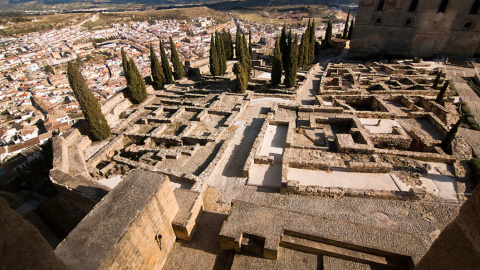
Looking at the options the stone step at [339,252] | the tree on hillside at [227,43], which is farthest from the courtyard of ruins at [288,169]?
the tree on hillside at [227,43]

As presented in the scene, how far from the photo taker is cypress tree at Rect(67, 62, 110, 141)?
12652mm

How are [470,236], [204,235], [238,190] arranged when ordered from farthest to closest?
[238,190] < [204,235] < [470,236]

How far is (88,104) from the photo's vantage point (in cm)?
1320

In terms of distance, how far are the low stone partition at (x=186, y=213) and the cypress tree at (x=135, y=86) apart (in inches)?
533

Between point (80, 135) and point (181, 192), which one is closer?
point (181, 192)

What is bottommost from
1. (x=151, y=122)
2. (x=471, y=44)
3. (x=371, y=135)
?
(x=151, y=122)

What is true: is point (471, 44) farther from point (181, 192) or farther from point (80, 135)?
point (80, 135)

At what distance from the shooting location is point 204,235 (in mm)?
7582

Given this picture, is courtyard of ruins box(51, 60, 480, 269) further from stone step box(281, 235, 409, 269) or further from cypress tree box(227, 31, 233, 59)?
cypress tree box(227, 31, 233, 59)

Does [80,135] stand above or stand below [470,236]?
below

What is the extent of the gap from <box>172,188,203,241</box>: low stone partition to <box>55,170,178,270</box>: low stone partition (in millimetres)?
228

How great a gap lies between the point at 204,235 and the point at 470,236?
671 cm

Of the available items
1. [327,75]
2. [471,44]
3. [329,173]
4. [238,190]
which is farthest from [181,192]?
[471,44]

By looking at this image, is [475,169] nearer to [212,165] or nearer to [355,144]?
[355,144]
